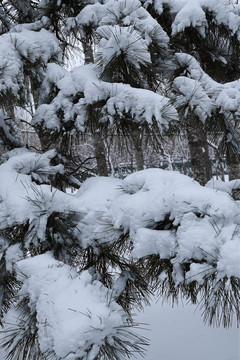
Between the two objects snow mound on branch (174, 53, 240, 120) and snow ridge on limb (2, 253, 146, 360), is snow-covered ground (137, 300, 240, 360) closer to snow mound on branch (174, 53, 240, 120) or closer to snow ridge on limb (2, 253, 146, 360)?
snow ridge on limb (2, 253, 146, 360)

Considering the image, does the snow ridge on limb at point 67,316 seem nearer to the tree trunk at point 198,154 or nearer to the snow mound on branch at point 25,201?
the snow mound on branch at point 25,201

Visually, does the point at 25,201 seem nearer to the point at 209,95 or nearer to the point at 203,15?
the point at 209,95

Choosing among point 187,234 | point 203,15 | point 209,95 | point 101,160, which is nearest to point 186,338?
point 101,160

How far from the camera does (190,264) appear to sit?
119 cm

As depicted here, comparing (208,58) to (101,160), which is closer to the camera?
(208,58)

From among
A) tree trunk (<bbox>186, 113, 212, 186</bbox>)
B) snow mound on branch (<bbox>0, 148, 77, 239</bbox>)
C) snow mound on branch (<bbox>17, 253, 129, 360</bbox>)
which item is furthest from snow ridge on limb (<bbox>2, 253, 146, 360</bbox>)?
tree trunk (<bbox>186, 113, 212, 186</bbox>)

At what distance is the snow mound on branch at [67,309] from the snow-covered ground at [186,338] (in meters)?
3.08

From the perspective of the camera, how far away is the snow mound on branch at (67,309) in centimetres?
99

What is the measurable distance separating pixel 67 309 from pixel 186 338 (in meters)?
3.70

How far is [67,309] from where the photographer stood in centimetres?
112

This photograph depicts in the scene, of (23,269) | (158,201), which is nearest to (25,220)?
(23,269)

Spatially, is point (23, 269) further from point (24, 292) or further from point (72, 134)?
point (72, 134)

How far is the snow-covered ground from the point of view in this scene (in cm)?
385

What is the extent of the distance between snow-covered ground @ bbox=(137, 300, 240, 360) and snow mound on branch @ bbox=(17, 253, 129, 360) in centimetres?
308
